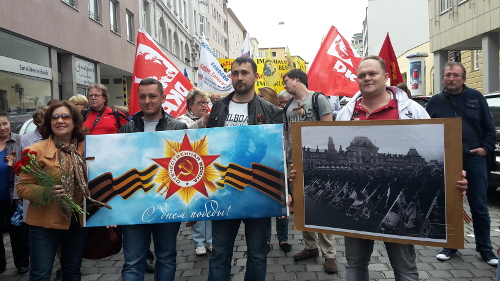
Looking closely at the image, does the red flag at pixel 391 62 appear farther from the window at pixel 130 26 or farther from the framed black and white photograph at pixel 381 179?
the window at pixel 130 26

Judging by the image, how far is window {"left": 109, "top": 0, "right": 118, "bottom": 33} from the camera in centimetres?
1996

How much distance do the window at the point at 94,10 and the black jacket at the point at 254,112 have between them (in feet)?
51.9

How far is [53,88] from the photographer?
570 inches

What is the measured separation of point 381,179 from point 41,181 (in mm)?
2409

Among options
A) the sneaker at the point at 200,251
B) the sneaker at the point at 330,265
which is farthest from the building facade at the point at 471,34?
the sneaker at the point at 200,251

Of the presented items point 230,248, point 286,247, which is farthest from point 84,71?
point 230,248

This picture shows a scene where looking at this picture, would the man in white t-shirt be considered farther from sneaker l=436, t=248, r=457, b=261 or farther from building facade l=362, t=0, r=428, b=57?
building facade l=362, t=0, r=428, b=57

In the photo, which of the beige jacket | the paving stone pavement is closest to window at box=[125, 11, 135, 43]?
the paving stone pavement

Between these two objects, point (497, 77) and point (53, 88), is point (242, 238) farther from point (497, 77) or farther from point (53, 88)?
point (497, 77)

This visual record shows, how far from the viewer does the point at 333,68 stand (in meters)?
7.66

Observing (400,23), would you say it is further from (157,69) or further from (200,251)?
(200,251)

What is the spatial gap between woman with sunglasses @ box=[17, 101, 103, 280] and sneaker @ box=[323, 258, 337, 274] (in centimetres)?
242

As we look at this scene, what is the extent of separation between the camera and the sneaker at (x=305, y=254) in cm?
485

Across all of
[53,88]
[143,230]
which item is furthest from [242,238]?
[53,88]
